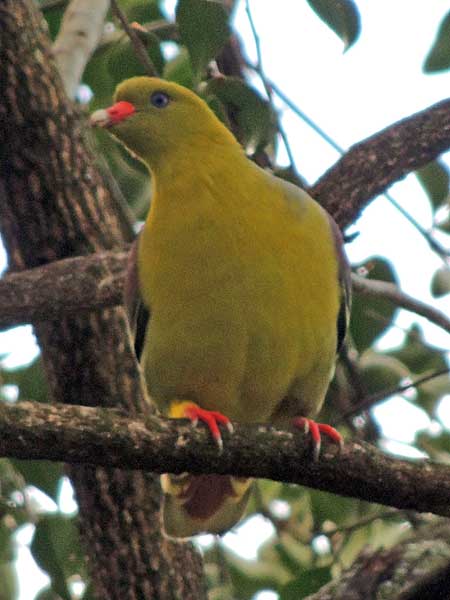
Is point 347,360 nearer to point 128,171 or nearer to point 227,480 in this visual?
point 227,480

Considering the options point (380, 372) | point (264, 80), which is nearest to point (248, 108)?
point (264, 80)

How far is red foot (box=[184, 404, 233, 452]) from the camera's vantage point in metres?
2.75

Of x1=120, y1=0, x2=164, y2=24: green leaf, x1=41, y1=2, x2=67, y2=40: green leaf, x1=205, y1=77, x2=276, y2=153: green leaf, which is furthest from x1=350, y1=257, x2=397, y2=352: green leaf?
x1=41, y1=2, x2=67, y2=40: green leaf

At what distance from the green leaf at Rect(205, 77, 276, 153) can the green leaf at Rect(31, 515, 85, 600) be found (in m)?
1.23

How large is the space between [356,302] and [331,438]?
1117 millimetres

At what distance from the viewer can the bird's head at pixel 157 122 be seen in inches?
141

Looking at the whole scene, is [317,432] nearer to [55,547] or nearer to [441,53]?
[55,547]

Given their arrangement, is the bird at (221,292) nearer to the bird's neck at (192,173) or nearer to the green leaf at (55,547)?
the bird's neck at (192,173)

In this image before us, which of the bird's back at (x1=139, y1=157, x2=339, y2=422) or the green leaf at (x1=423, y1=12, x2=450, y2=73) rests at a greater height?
the green leaf at (x1=423, y1=12, x2=450, y2=73)

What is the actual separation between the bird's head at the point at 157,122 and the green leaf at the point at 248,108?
0.50ft

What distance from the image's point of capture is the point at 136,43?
3.85m

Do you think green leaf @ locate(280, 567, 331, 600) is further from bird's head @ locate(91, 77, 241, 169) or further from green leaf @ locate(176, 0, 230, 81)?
green leaf @ locate(176, 0, 230, 81)

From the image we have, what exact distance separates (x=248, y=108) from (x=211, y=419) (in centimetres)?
120

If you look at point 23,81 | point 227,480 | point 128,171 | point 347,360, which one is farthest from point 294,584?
point 23,81
